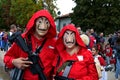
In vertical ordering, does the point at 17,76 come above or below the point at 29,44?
below

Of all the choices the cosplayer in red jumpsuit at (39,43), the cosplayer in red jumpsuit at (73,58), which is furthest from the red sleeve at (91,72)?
the cosplayer in red jumpsuit at (39,43)

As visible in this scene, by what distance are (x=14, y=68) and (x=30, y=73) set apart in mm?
199

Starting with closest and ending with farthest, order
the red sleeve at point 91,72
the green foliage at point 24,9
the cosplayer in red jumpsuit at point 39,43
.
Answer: the red sleeve at point 91,72 → the cosplayer in red jumpsuit at point 39,43 → the green foliage at point 24,9

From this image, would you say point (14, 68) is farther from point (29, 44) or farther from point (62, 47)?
point (62, 47)

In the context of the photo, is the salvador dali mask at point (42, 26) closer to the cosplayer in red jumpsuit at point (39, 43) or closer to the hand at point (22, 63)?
the cosplayer in red jumpsuit at point (39, 43)

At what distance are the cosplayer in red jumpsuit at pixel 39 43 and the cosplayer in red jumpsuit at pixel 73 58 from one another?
0.26ft

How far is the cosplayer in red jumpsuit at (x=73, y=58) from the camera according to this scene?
11.8 feet

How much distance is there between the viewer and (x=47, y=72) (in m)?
3.69

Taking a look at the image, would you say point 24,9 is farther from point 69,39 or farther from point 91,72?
point 91,72

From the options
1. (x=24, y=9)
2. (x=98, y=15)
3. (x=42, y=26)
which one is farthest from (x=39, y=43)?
(x=98, y=15)

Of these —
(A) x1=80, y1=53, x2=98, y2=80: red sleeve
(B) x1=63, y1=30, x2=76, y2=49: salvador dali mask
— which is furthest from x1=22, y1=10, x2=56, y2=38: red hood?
(A) x1=80, y1=53, x2=98, y2=80: red sleeve

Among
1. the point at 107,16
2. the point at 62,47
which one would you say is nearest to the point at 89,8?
the point at 107,16

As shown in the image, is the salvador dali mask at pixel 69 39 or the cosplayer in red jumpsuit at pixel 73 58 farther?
the salvador dali mask at pixel 69 39

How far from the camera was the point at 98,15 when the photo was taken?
49.6 m
